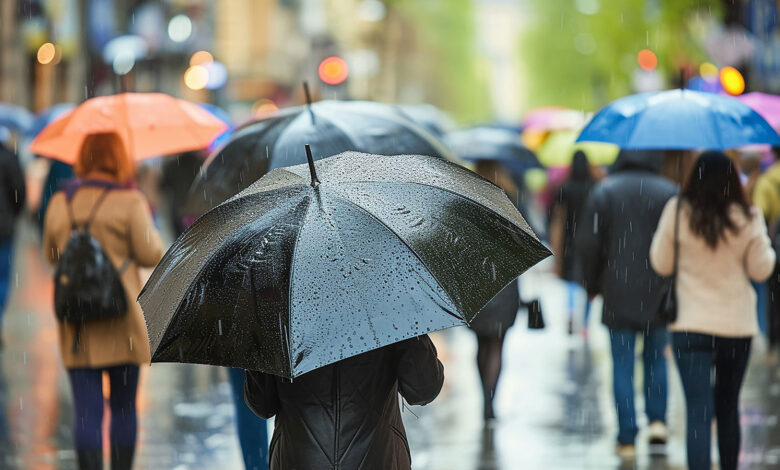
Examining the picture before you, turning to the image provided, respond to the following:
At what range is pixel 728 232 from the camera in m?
6.40

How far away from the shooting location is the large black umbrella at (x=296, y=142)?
6.83 meters

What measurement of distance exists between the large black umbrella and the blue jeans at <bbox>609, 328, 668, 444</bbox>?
1.74m

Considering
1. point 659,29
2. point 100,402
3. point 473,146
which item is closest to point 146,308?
point 100,402

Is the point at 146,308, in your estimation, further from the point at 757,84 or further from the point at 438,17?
the point at 438,17

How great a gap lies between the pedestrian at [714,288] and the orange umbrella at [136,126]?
298 cm

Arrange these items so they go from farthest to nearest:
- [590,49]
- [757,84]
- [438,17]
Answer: [438,17] < [590,49] < [757,84]

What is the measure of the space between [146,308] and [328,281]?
719 mm

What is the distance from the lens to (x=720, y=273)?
254 inches

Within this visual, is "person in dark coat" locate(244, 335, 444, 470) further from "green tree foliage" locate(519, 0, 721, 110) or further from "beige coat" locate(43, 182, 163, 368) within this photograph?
"green tree foliage" locate(519, 0, 721, 110)

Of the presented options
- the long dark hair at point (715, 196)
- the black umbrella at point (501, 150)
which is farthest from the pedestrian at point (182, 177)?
the long dark hair at point (715, 196)

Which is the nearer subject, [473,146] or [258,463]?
Result: [258,463]

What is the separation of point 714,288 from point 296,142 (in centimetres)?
224

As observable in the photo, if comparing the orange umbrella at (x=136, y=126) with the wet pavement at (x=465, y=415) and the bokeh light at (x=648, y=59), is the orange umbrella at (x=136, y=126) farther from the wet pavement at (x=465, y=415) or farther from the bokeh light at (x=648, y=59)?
the bokeh light at (x=648, y=59)

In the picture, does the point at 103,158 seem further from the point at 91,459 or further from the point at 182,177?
the point at 182,177
